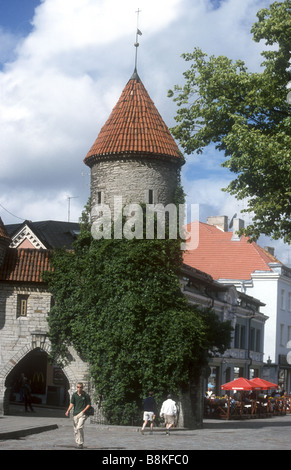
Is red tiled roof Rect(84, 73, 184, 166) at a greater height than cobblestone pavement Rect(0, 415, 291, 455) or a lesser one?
greater

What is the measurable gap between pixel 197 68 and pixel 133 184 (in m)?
9.40

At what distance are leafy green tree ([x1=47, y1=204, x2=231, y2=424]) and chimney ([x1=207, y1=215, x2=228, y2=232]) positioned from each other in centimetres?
4010

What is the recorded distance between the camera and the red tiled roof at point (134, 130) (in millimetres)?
38969

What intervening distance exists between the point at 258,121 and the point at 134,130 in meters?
12.0

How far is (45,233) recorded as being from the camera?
62.6 meters

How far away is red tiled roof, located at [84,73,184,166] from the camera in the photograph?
39.0 m

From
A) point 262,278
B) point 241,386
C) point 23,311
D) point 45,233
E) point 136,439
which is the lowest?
point 241,386

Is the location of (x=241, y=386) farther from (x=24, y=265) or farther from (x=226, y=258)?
(x=226, y=258)

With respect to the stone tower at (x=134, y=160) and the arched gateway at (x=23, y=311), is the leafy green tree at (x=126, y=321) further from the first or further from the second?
the stone tower at (x=134, y=160)

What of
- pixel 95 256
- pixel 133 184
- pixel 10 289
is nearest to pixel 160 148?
pixel 133 184

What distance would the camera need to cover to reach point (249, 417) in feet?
151

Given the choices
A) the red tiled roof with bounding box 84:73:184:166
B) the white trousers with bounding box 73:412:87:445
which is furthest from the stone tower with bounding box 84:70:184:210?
the white trousers with bounding box 73:412:87:445

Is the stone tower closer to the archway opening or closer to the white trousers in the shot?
the archway opening

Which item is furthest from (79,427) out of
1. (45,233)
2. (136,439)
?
(45,233)
